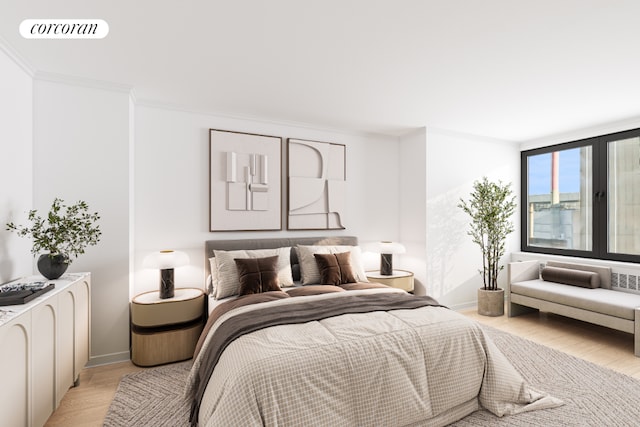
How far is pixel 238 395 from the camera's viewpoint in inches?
63.2

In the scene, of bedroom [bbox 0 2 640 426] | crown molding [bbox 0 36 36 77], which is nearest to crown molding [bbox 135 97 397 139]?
bedroom [bbox 0 2 640 426]

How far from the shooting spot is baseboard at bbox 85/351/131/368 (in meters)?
2.95

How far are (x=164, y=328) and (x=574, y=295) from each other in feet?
14.8

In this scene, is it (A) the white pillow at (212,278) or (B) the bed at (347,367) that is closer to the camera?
(B) the bed at (347,367)

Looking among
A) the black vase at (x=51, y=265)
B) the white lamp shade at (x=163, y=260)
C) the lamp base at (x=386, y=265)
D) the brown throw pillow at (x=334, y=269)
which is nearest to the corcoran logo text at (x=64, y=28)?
the black vase at (x=51, y=265)

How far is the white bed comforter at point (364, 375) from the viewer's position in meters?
1.66

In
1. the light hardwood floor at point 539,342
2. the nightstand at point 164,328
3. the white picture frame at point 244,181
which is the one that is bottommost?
the light hardwood floor at point 539,342

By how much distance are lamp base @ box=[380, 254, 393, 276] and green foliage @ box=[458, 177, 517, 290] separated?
1352 millimetres

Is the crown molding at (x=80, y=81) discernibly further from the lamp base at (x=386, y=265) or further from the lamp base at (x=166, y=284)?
the lamp base at (x=386, y=265)

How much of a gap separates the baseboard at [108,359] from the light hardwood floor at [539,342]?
5 cm

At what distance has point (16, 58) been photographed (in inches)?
97.5

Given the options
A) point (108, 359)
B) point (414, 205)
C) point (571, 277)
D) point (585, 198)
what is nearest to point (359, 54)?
point (414, 205)

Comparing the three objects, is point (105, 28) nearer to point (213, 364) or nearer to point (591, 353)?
point (213, 364)

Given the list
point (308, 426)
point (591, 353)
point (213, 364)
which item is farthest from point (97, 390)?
point (591, 353)
